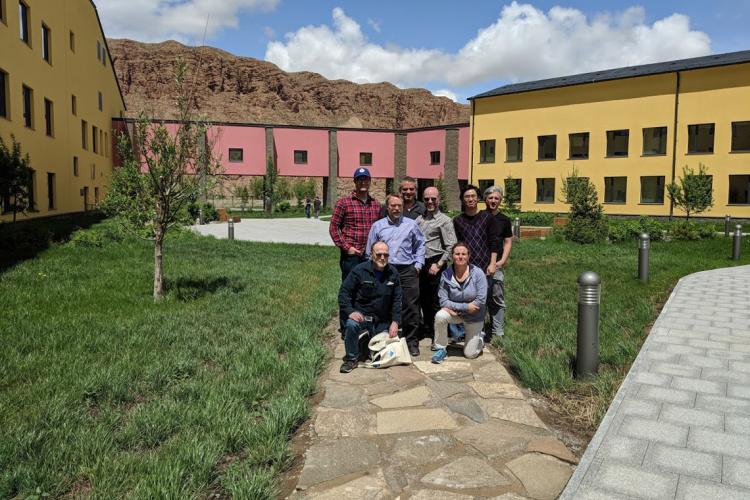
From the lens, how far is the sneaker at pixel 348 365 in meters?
5.00

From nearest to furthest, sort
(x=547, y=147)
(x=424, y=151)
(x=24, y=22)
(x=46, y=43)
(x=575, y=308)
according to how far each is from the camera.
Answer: (x=575, y=308), (x=24, y=22), (x=46, y=43), (x=547, y=147), (x=424, y=151)

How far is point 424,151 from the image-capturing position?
147 ft

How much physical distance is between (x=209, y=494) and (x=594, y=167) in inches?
1383

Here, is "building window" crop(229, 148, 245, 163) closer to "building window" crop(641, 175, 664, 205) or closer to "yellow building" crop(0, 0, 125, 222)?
"yellow building" crop(0, 0, 125, 222)

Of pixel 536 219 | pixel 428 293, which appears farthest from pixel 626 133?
pixel 428 293

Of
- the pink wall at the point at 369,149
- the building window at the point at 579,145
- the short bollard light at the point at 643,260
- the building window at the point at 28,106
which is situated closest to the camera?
the short bollard light at the point at 643,260

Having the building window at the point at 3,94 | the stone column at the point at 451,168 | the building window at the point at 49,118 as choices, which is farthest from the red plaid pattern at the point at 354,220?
the stone column at the point at 451,168

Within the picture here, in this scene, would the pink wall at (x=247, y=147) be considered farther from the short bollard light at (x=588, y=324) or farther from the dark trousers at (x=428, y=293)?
the short bollard light at (x=588, y=324)

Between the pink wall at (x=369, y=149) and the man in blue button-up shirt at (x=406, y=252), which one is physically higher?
the pink wall at (x=369, y=149)

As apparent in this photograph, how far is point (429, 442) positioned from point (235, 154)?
42595 millimetres

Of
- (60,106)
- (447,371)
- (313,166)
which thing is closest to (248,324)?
(447,371)

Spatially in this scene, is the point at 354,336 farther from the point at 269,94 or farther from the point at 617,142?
the point at 269,94

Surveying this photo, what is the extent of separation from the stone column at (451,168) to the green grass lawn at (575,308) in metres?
26.3

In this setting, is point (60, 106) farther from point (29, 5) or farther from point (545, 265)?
point (545, 265)
